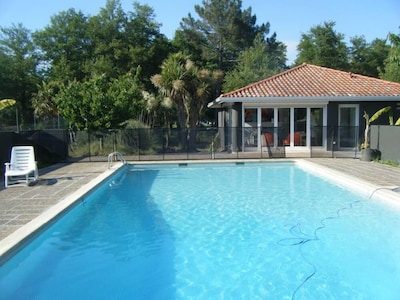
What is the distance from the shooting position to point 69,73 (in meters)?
32.6

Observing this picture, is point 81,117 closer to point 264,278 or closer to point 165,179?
point 165,179

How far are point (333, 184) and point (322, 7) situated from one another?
220 inches

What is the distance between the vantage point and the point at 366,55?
37.0 meters

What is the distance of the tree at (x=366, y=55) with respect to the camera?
36125 mm

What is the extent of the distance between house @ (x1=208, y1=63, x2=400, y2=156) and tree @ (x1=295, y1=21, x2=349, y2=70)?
1661 cm

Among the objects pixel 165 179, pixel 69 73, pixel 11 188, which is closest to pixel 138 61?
pixel 69 73

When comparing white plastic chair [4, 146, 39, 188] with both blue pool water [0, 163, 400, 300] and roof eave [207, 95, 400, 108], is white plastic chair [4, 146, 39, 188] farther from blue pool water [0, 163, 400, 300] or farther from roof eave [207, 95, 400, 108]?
roof eave [207, 95, 400, 108]

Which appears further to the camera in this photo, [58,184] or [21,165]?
[21,165]

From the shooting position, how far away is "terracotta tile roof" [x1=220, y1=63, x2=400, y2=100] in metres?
17.5

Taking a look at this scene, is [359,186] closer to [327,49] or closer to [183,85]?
[183,85]

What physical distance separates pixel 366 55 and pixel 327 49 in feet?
17.8

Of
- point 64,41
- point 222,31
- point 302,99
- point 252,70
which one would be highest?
point 222,31

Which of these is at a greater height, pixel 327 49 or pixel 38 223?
pixel 327 49

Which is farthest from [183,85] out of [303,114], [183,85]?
[303,114]
